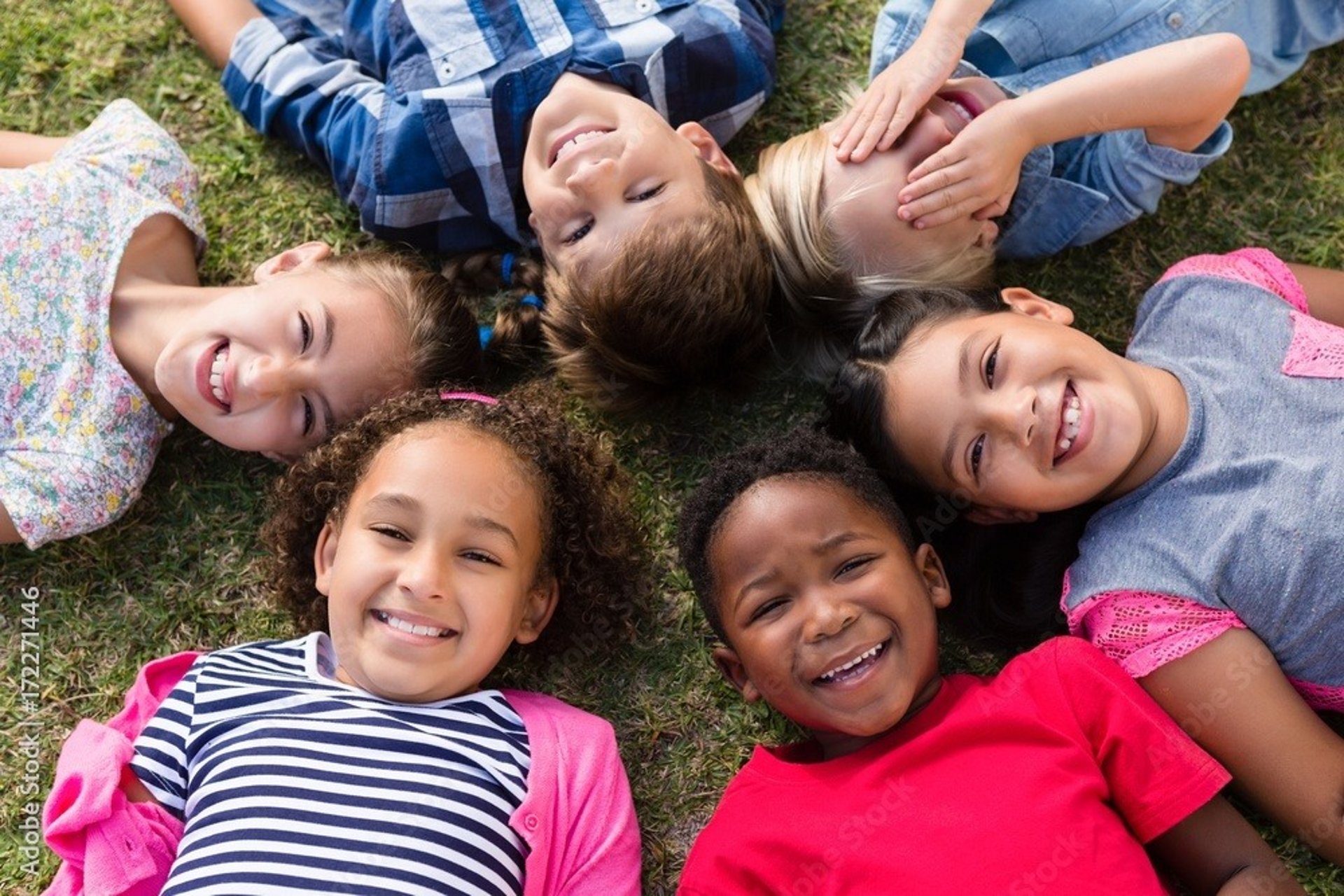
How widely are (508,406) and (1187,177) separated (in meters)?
1.77

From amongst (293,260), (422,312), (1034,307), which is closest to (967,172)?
(1034,307)

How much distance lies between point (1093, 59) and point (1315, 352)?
924 millimetres

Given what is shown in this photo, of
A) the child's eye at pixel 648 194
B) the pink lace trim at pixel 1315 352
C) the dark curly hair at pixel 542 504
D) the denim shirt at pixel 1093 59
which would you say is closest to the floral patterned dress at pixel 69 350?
the dark curly hair at pixel 542 504

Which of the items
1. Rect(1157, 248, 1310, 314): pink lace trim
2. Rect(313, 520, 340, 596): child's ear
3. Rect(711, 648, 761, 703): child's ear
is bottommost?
Rect(711, 648, 761, 703): child's ear

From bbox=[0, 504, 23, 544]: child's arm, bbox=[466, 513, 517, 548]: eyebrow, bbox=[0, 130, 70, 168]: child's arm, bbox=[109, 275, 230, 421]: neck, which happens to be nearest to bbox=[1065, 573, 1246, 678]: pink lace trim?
bbox=[466, 513, 517, 548]: eyebrow

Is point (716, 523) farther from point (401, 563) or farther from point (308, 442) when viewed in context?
point (308, 442)

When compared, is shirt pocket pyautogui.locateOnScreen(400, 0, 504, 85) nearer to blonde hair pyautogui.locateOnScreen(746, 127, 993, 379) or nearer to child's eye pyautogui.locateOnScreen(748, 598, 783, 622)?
blonde hair pyautogui.locateOnScreen(746, 127, 993, 379)

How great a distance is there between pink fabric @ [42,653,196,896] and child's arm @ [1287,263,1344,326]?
9.37ft

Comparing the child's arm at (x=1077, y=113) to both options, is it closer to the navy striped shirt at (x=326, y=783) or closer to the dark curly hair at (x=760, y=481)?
the dark curly hair at (x=760, y=481)

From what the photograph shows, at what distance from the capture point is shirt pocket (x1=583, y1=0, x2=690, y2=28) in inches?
117

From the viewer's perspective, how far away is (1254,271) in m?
2.75

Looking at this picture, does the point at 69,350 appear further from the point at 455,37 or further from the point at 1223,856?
the point at 1223,856

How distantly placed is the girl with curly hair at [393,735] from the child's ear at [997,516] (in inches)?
37.1

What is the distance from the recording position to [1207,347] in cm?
268
